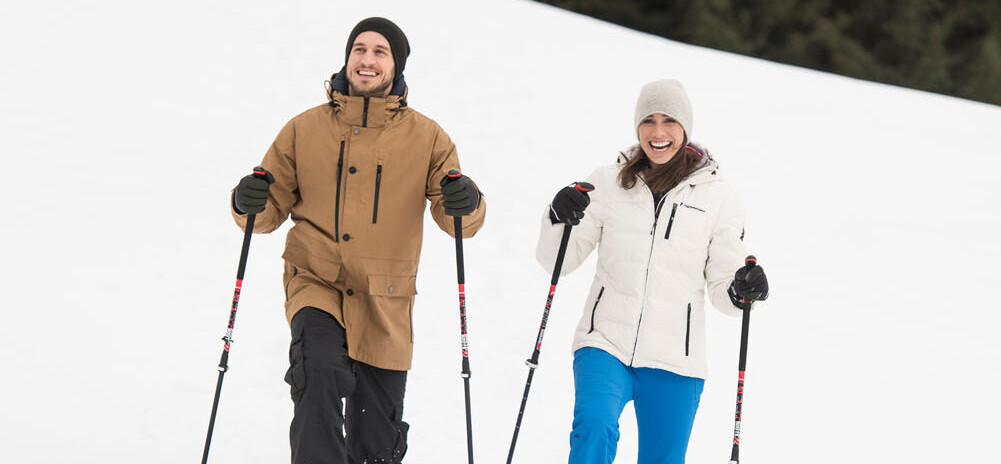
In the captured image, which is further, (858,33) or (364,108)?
(858,33)

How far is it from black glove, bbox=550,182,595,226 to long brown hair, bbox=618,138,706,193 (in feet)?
0.69

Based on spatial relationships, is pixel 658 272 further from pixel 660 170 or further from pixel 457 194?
pixel 457 194

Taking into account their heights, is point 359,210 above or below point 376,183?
below

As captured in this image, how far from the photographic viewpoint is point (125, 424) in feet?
16.2

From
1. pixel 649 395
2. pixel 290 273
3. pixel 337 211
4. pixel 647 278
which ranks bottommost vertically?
pixel 649 395

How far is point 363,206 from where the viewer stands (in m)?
3.80

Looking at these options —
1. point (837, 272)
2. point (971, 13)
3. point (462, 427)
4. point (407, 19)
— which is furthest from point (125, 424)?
point (971, 13)

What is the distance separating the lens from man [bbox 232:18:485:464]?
3781 mm

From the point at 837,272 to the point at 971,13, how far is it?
17500 mm

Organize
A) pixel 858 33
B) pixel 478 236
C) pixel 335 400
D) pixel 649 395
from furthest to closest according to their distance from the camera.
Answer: pixel 858 33 → pixel 478 236 → pixel 649 395 → pixel 335 400

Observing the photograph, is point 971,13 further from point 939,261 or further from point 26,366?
point 26,366

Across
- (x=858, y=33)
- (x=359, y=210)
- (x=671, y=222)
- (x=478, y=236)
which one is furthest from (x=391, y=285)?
(x=858, y=33)

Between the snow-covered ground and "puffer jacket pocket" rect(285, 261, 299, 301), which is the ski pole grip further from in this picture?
the snow-covered ground

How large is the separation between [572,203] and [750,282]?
2.34 ft
